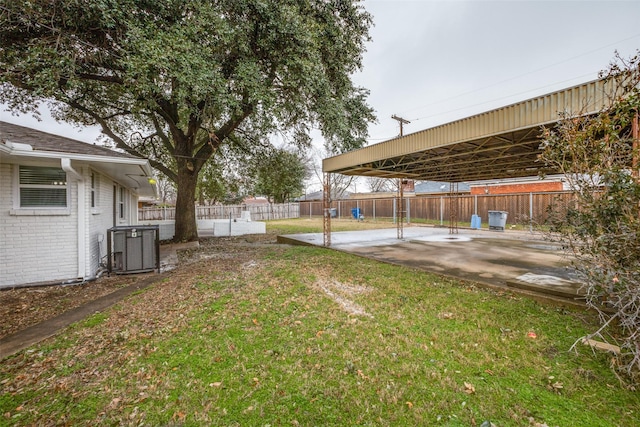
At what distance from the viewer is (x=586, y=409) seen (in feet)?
6.25

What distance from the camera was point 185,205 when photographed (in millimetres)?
10453

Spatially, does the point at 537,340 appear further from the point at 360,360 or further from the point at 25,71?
the point at 25,71

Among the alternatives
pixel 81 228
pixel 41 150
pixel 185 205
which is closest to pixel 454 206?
pixel 185 205

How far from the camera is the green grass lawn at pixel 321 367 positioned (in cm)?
189

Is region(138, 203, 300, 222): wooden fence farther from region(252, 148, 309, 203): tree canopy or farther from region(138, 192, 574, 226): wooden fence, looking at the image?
region(252, 148, 309, 203): tree canopy

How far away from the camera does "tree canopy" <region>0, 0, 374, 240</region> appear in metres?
5.31

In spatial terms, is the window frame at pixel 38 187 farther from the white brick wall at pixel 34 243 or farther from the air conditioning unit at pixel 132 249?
the air conditioning unit at pixel 132 249

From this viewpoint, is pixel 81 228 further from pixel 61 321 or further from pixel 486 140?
pixel 486 140

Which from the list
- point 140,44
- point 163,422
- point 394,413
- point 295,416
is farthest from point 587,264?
point 140,44

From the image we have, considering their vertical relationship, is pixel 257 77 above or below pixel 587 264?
above

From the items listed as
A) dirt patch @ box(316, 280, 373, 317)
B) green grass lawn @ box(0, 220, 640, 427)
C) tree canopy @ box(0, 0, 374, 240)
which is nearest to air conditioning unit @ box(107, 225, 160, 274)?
green grass lawn @ box(0, 220, 640, 427)

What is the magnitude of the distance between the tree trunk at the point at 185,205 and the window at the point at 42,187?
4.94 m

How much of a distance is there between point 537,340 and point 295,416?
2673mm

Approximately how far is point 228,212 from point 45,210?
68.0 feet
